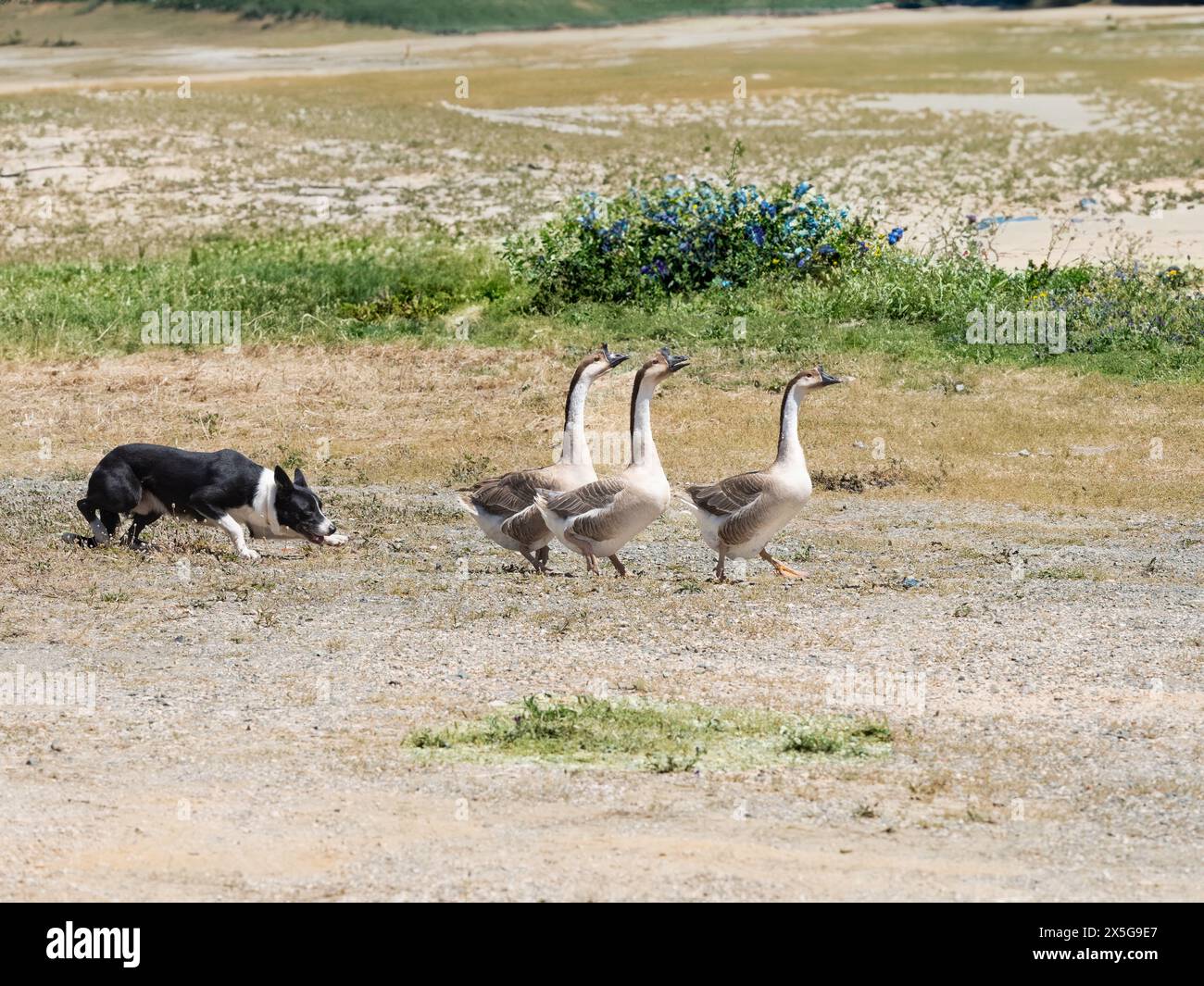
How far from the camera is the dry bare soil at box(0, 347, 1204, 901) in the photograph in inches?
297

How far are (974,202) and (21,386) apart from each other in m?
20.1

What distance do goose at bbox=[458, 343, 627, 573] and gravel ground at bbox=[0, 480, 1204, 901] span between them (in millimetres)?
377

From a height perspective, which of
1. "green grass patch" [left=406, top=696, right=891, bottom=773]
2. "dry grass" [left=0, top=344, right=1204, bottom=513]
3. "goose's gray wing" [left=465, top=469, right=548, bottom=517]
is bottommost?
"dry grass" [left=0, top=344, right=1204, bottom=513]

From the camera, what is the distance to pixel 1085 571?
13.2m

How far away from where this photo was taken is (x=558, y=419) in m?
18.6

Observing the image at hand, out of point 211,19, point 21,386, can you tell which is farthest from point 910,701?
point 211,19

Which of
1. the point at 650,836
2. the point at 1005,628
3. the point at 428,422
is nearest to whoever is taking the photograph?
the point at 650,836

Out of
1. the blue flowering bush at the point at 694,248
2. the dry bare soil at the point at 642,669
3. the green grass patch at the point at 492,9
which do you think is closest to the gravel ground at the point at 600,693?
the dry bare soil at the point at 642,669

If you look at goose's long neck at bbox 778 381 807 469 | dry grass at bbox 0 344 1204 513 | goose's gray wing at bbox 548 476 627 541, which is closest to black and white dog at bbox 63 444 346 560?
goose's gray wing at bbox 548 476 627 541

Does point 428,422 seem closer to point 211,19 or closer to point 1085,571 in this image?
point 1085,571

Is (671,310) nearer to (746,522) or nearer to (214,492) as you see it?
(214,492)

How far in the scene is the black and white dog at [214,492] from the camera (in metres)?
13.2

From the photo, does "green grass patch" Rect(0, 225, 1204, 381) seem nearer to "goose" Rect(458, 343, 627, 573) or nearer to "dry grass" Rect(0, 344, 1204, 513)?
"dry grass" Rect(0, 344, 1204, 513)

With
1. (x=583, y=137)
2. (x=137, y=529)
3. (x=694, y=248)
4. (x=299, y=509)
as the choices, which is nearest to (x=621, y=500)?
(x=299, y=509)
